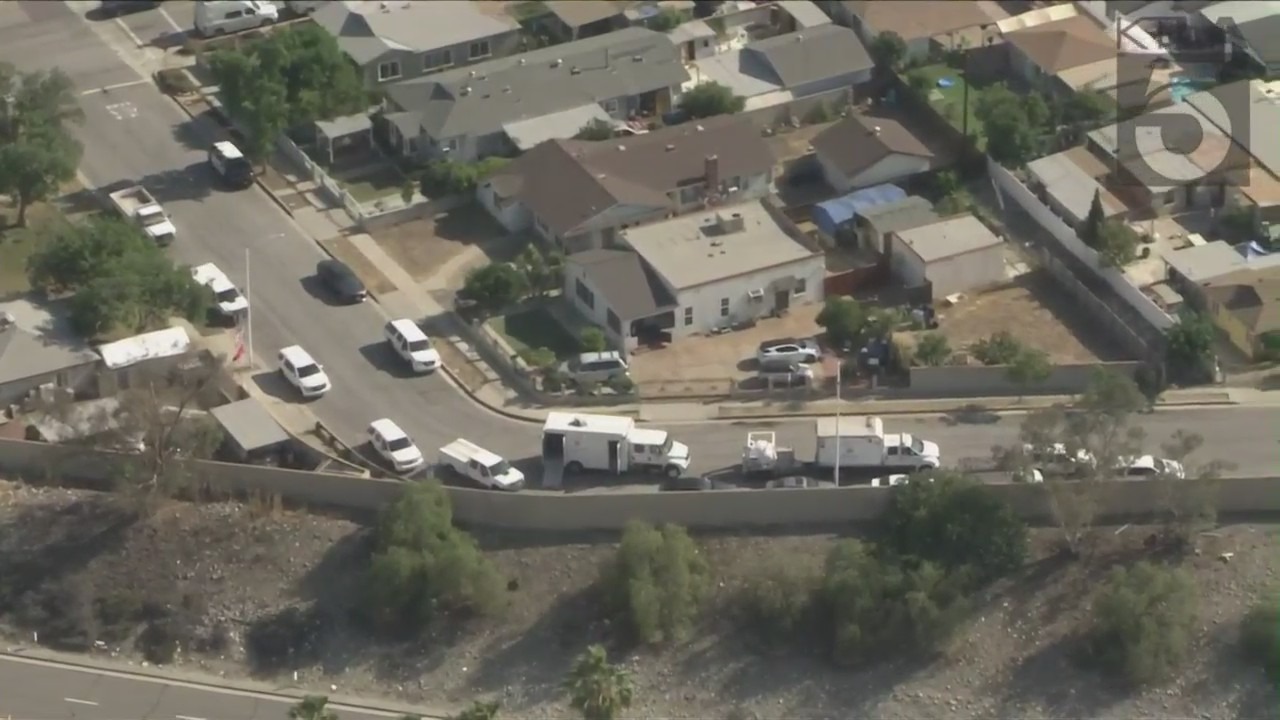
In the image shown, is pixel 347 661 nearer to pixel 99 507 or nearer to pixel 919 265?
pixel 99 507

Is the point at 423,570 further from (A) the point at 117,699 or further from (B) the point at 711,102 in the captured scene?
(B) the point at 711,102

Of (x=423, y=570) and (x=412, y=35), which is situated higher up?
(x=412, y=35)

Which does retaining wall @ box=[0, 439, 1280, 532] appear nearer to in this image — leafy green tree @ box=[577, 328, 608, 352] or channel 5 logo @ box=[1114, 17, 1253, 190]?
leafy green tree @ box=[577, 328, 608, 352]

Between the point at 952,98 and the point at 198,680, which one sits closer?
the point at 198,680

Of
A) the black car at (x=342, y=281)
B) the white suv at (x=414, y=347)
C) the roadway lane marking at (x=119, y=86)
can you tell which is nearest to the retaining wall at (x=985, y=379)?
the white suv at (x=414, y=347)

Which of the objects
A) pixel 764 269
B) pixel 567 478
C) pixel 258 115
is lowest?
pixel 567 478

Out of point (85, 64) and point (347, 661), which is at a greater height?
point (85, 64)

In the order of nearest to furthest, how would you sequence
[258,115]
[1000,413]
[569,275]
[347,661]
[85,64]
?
[347,661] < [1000,413] < [569,275] < [258,115] < [85,64]

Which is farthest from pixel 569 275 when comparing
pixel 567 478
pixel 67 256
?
pixel 67 256

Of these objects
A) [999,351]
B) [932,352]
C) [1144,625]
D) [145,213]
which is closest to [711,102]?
[932,352]
